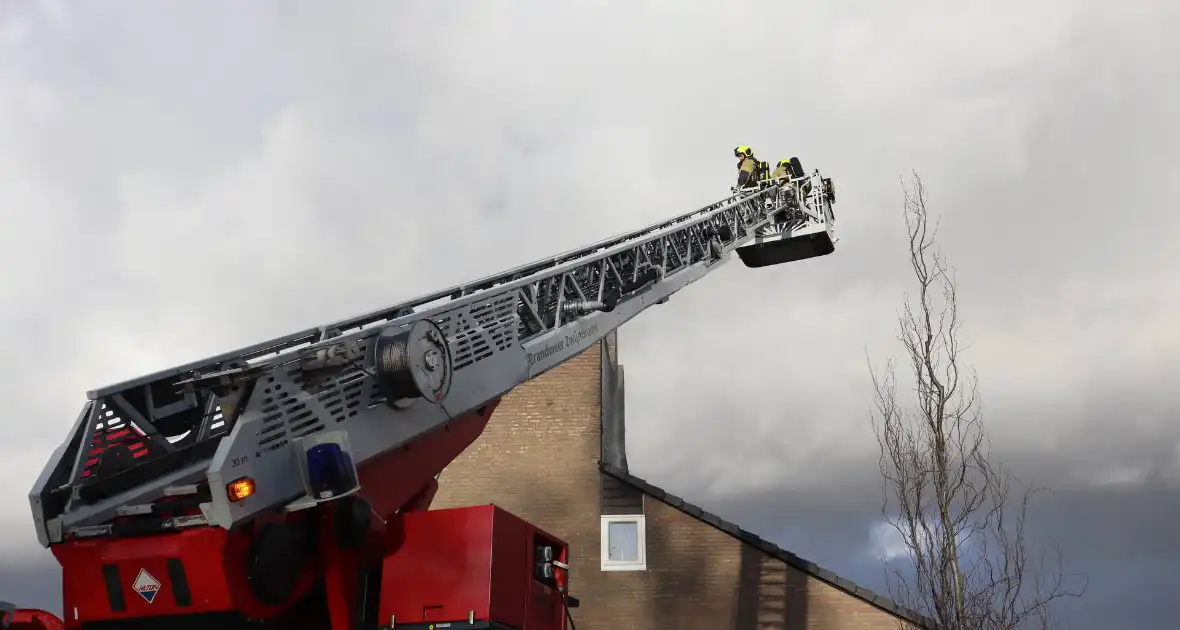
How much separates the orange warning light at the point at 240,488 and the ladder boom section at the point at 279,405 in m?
0.03

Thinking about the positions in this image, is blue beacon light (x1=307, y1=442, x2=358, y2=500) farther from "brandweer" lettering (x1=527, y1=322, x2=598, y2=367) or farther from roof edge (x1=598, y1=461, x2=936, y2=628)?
roof edge (x1=598, y1=461, x2=936, y2=628)

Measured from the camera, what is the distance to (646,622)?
632 inches

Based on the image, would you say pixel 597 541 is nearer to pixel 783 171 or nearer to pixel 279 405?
pixel 783 171

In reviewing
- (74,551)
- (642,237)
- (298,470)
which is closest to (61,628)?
(74,551)

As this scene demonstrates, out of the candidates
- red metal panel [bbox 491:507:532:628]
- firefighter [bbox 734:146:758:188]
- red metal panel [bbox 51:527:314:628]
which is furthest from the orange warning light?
firefighter [bbox 734:146:758:188]

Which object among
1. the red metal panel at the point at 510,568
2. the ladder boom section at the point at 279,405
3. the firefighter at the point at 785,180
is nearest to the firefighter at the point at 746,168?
the firefighter at the point at 785,180

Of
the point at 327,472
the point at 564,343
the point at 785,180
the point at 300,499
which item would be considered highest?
the point at 785,180

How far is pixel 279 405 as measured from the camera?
5.48 meters

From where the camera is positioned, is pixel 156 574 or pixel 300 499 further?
pixel 300 499

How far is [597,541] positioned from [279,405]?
11.9 meters

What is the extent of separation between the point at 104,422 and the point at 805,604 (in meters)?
12.1

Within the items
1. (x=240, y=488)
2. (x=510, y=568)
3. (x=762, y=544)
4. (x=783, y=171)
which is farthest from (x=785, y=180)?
(x=240, y=488)

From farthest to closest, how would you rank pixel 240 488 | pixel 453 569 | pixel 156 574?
pixel 453 569, pixel 156 574, pixel 240 488

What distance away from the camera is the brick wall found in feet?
50.8
